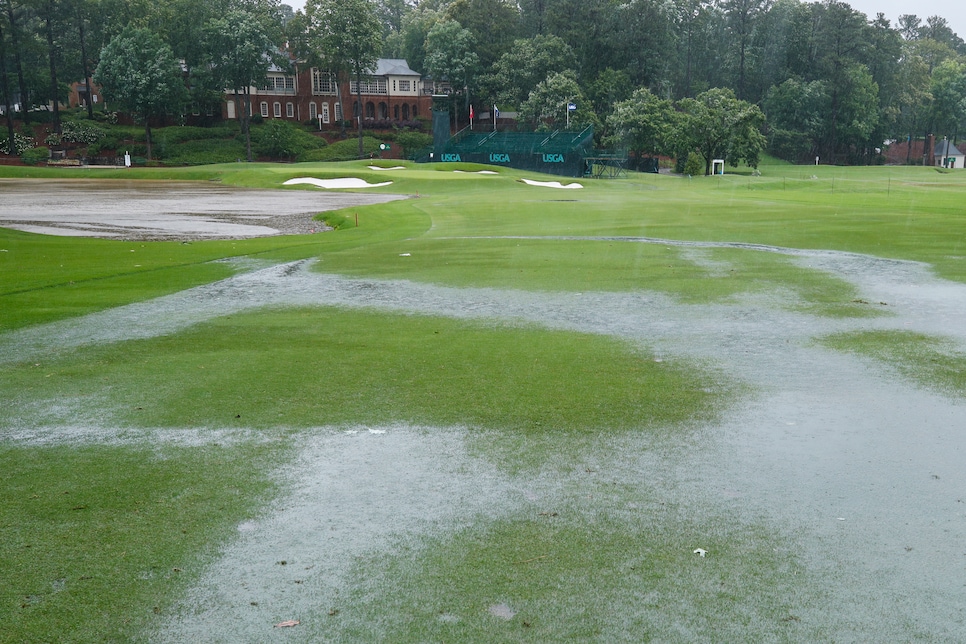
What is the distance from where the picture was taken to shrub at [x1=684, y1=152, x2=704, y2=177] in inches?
2803

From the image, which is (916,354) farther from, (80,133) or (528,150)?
(80,133)

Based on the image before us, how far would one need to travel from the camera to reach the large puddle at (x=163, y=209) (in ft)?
88.3

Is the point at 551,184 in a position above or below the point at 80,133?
below

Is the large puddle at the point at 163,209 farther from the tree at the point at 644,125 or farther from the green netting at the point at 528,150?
the tree at the point at 644,125

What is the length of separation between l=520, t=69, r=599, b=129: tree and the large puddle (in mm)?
39278

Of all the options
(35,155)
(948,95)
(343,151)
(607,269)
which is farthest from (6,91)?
(948,95)

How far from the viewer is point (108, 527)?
16.6 feet

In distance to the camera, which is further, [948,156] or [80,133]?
[948,156]

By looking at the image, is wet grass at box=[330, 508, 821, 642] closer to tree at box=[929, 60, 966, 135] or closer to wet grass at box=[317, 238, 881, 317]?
wet grass at box=[317, 238, 881, 317]

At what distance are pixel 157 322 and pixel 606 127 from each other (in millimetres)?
75352

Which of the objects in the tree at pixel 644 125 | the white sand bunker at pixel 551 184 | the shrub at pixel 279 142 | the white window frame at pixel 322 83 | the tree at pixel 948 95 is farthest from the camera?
the tree at pixel 948 95

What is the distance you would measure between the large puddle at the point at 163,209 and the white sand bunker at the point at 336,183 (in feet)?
10.2

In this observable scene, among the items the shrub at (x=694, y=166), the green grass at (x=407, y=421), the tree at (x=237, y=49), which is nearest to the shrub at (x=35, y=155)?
the tree at (x=237, y=49)

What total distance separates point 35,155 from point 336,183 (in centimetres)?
4125
